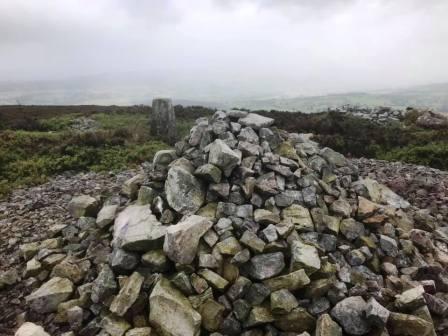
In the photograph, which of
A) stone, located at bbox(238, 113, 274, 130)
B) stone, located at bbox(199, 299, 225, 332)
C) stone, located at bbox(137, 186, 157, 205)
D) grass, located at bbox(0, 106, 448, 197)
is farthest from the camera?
grass, located at bbox(0, 106, 448, 197)

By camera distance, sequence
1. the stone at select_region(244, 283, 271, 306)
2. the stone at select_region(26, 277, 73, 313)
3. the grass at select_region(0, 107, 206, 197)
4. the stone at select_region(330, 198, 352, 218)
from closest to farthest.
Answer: the stone at select_region(244, 283, 271, 306) < the stone at select_region(26, 277, 73, 313) < the stone at select_region(330, 198, 352, 218) < the grass at select_region(0, 107, 206, 197)

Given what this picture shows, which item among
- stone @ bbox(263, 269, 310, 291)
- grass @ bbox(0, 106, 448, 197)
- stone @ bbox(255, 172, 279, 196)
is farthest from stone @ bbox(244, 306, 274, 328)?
grass @ bbox(0, 106, 448, 197)

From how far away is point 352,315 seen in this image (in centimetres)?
654

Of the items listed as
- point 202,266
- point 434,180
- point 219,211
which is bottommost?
point 434,180

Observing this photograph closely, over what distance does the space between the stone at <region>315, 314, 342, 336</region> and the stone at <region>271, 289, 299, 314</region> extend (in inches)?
20.8

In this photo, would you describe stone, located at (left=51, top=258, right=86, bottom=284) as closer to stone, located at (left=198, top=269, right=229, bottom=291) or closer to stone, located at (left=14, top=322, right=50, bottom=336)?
stone, located at (left=14, top=322, right=50, bottom=336)

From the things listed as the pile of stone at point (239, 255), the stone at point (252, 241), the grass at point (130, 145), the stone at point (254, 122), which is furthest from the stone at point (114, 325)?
the grass at point (130, 145)

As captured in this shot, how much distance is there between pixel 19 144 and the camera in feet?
73.8

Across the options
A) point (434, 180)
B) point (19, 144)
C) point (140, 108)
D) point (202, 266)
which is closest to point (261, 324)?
point (202, 266)

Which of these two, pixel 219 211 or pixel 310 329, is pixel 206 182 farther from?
pixel 310 329

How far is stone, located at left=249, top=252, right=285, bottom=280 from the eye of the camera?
7176 millimetres

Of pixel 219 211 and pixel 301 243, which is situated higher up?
pixel 219 211

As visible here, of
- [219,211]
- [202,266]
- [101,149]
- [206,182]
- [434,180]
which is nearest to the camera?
[202,266]

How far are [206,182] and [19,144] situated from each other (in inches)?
701
